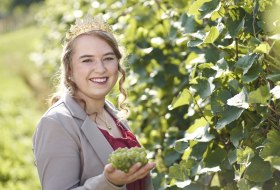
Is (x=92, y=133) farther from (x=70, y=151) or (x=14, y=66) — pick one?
(x=14, y=66)

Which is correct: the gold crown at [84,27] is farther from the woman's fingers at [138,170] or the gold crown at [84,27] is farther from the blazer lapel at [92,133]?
the woman's fingers at [138,170]

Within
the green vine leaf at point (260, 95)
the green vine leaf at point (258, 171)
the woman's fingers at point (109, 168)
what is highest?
the green vine leaf at point (260, 95)

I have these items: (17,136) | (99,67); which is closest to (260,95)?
(99,67)

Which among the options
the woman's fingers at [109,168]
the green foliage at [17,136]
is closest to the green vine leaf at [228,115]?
the woman's fingers at [109,168]

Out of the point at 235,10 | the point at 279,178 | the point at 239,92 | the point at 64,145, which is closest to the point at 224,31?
the point at 235,10

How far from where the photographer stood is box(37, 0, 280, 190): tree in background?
2.03 metres

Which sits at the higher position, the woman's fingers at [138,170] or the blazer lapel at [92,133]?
the blazer lapel at [92,133]

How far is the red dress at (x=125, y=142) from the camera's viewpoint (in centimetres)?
224

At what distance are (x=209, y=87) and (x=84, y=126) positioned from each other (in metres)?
0.48

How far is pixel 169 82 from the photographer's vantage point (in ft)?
11.6

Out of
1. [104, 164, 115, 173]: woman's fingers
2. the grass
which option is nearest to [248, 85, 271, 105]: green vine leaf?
[104, 164, 115, 173]: woman's fingers

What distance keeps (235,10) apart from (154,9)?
1336 millimetres

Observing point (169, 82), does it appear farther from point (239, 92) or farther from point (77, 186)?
point (77, 186)

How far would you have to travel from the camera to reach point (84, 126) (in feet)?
7.05
